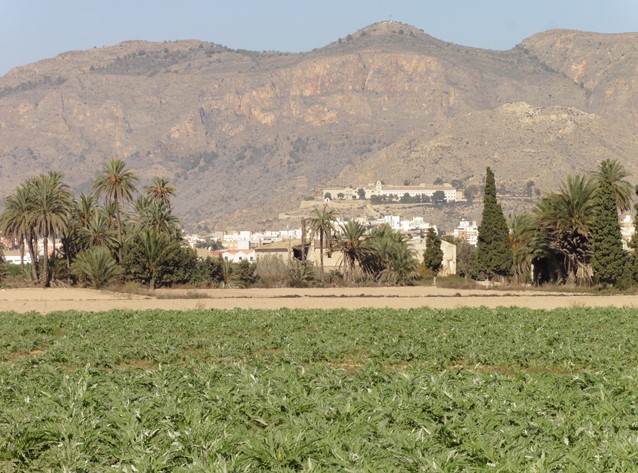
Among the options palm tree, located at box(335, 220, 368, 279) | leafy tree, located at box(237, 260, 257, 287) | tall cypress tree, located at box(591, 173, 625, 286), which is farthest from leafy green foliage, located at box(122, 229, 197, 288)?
tall cypress tree, located at box(591, 173, 625, 286)

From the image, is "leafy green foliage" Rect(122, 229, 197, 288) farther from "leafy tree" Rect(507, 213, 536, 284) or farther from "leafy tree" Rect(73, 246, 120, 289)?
"leafy tree" Rect(507, 213, 536, 284)

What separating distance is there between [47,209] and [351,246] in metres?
24.3

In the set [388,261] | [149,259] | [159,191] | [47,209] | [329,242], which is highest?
[159,191]

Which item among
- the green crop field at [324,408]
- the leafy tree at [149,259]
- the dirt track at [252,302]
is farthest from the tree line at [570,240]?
the green crop field at [324,408]

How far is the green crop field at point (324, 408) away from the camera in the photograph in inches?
504

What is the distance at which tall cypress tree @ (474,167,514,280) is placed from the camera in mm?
78625

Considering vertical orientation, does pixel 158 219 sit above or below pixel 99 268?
above

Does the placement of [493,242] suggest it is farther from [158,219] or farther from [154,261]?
[158,219]

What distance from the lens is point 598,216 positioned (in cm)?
7044

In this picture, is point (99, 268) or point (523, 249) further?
point (523, 249)

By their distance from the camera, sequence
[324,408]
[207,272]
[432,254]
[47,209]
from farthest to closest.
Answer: [432,254] < [207,272] < [47,209] < [324,408]

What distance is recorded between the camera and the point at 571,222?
73.5 metres

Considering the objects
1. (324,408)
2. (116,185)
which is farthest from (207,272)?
(324,408)

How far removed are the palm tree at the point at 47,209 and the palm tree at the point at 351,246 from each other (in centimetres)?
2205
